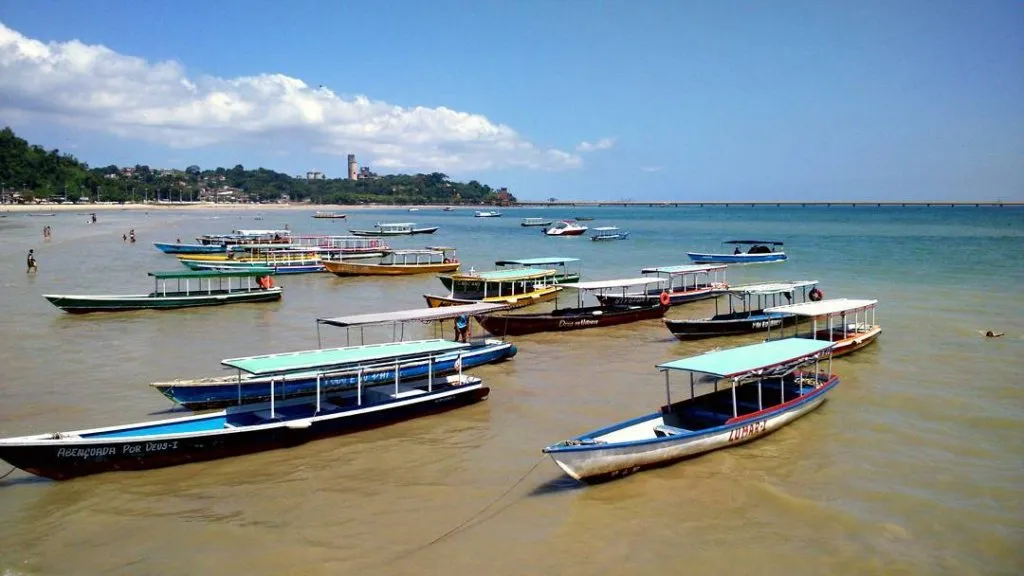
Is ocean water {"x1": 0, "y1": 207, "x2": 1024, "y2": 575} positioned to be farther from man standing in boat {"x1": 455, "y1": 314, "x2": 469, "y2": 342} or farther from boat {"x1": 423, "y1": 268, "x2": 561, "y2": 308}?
boat {"x1": 423, "y1": 268, "x2": 561, "y2": 308}

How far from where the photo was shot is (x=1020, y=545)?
10.0m

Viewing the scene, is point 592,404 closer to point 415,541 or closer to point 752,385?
point 752,385

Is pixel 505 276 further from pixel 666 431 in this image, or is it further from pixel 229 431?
pixel 229 431

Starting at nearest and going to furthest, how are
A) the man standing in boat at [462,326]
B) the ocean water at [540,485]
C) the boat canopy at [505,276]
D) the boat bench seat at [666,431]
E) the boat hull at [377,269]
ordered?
the ocean water at [540,485]
the boat bench seat at [666,431]
the man standing in boat at [462,326]
the boat canopy at [505,276]
the boat hull at [377,269]

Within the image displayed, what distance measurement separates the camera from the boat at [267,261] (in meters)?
42.1

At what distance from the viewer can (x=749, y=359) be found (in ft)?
46.1

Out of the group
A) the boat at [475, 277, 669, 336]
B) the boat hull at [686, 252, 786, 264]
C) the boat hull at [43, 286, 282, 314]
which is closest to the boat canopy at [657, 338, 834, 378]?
the boat at [475, 277, 669, 336]

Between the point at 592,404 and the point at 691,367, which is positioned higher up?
the point at 691,367

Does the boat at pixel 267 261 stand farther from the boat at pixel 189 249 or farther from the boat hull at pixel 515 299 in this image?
the boat hull at pixel 515 299

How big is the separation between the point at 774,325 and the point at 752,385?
409 inches

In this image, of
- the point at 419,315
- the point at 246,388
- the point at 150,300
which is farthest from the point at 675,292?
the point at 150,300

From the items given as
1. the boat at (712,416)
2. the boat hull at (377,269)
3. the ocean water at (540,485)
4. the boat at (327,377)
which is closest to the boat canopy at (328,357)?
the boat at (327,377)

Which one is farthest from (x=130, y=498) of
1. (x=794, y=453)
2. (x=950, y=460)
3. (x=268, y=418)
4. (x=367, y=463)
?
(x=950, y=460)

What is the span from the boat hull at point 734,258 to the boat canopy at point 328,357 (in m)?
35.6
